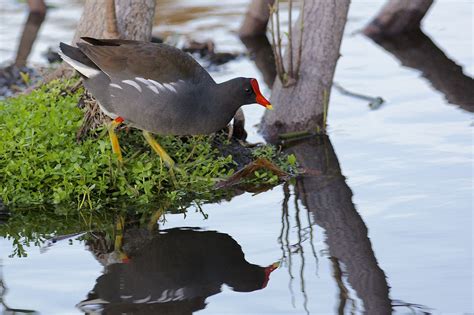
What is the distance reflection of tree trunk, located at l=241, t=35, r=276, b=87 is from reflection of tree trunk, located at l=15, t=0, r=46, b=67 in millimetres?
2467

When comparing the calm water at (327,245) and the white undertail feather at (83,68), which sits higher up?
the white undertail feather at (83,68)

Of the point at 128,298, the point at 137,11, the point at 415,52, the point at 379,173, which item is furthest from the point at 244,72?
the point at 128,298

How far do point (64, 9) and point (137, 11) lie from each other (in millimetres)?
6001

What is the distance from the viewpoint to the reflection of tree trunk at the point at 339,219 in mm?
4770

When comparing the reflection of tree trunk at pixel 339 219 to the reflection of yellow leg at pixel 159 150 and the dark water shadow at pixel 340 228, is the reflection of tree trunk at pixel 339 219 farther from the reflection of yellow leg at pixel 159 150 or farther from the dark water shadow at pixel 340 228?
the reflection of yellow leg at pixel 159 150

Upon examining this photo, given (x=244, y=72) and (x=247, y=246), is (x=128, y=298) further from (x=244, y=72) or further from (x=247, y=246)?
(x=244, y=72)

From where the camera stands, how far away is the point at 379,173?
666 cm

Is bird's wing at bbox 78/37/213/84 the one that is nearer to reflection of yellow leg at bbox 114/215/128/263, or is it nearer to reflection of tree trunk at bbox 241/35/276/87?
reflection of yellow leg at bbox 114/215/128/263

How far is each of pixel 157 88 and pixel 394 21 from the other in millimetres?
5835

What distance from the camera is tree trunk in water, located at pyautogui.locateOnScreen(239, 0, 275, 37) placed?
35.8ft

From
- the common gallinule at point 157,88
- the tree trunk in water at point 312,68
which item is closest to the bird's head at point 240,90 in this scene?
the common gallinule at point 157,88

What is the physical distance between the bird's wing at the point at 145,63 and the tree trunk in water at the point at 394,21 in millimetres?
5443

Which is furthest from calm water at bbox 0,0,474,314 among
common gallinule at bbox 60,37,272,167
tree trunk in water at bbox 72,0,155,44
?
tree trunk in water at bbox 72,0,155,44

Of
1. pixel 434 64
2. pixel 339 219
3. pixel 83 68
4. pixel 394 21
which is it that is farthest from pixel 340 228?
pixel 394 21
